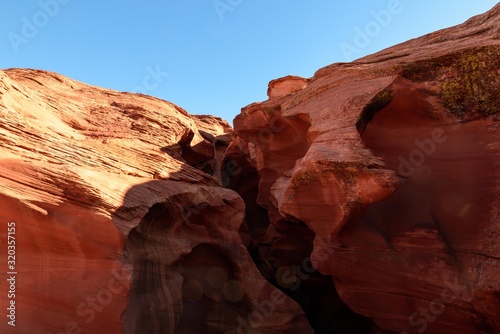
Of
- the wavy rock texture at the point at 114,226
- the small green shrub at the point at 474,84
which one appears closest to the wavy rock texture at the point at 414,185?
the small green shrub at the point at 474,84

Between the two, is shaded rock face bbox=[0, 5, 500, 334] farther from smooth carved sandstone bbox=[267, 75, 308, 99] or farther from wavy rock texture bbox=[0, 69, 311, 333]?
smooth carved sandstone bbox=[267, 75, 308, 99]

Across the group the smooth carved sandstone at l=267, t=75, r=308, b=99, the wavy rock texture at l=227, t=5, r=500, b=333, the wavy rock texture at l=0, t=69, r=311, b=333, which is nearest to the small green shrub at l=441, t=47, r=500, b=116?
the wavy rock texture at l=227, t=5, r=500, b=333

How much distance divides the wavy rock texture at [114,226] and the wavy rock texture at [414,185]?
2753 millimetres

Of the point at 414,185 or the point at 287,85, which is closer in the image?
the point at 414,185

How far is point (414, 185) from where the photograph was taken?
9008mm

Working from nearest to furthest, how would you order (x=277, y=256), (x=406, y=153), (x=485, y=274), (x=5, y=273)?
(x=5, y=273) < (x=485, y=274) < (x=406, y=153) < (x=277, y=256)

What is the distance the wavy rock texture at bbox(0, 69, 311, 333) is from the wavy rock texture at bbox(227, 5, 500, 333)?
9.03 feet

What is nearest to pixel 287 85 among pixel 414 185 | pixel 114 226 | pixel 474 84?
pixel 414 185

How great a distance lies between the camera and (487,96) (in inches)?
317

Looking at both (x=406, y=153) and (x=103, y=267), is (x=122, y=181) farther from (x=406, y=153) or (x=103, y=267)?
(x=406, y=153)

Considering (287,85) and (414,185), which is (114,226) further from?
(287,85)

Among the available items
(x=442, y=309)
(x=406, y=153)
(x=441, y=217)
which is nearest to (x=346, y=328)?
(x=442, y=309)

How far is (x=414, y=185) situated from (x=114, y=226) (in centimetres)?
732

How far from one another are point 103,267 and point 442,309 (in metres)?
7.31
